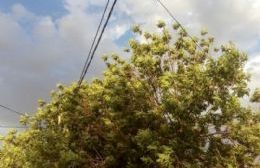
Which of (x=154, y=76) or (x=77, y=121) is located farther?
(x=77, y=121)

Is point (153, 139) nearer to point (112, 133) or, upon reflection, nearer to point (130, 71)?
point (112, 133)

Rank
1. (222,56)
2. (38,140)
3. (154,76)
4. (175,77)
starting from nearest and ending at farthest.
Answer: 1. (222,56)
2. (175,77)
3. (154,76)
4. (38,140)

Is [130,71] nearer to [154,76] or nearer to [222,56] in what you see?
[154,76]

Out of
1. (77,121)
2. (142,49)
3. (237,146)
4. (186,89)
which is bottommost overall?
(237,146)

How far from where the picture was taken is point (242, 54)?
56.5 ft

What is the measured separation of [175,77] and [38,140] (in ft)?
22.6

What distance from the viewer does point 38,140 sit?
21391mm

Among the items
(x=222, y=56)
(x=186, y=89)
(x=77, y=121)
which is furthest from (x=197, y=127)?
(x=77, y=121)

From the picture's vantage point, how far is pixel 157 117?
18.4m

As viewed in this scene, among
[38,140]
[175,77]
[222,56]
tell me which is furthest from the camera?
[38,140]

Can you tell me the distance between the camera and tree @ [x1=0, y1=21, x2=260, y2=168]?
55.8 feet

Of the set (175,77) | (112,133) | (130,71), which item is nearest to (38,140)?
(112,133)

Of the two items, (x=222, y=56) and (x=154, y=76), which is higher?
(x=154, y=76)

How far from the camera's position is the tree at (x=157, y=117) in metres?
17.0
